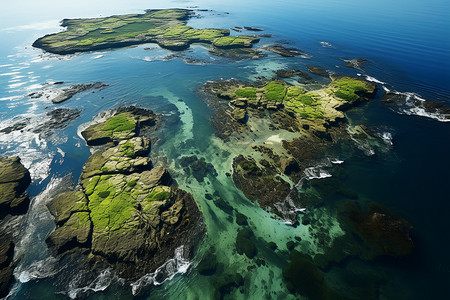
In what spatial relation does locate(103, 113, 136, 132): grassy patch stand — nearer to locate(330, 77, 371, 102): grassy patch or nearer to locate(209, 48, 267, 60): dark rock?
locate(209, 48, 267, 60): dark rock

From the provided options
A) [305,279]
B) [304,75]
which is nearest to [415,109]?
[304,75]

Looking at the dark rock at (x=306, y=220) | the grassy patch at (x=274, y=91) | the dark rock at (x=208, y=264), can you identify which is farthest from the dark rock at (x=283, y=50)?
the dark rock at (x=208, y=264)

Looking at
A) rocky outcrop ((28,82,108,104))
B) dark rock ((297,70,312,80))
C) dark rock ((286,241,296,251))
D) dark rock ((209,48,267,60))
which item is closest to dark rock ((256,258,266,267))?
dark rock ((286,241,296,251))

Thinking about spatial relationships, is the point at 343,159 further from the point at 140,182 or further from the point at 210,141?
the point at 140,182

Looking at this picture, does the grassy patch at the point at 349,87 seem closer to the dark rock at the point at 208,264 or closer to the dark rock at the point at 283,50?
the dark rock at the point at 283,50

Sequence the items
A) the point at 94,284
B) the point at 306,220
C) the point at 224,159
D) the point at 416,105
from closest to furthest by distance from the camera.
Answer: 1. the point at 94,284
2. the point at 306,220
3. the point at 224,159
4. the point at 416,105

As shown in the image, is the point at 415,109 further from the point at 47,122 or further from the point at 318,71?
the point at 47,122

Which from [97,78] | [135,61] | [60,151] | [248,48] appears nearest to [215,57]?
[248,48]
